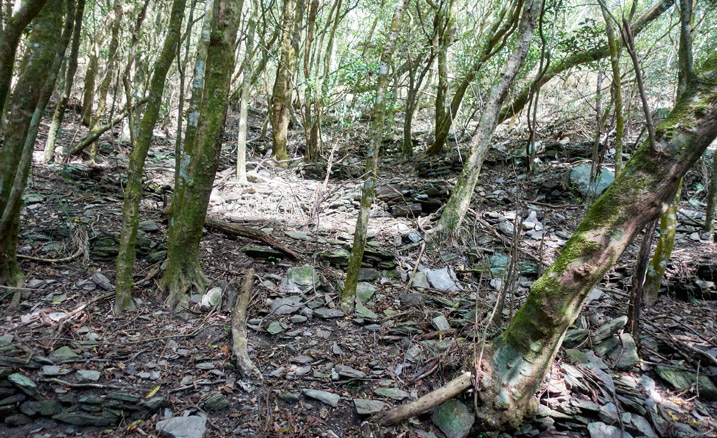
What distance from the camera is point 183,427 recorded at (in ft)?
10.5

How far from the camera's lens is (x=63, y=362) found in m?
3.64

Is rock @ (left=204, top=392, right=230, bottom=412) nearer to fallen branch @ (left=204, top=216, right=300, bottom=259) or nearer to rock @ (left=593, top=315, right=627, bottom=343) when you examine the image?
fallen branch @ (left=204, top=216, right=300, bottom=259)

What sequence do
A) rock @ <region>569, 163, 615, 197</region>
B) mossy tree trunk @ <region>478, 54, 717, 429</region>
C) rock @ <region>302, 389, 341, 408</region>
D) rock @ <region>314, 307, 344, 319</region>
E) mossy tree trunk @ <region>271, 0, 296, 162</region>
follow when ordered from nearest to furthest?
mossy tree trunk @ <region>478, 54, 717, 429</region>, rock @ <region>302, 389, 341, 408</region>, rock @ <region>314, 307, 344, 319</region>, rock @ <region>569, 163, 615, 197</region>, mossy tree trunk @ <region>271, 0, 296, 162</region>

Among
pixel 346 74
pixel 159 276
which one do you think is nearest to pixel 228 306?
pixel 159 276

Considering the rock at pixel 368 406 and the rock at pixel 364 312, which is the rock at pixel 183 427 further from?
the rock at pixel 364 312

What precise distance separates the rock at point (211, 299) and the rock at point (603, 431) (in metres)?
3.91

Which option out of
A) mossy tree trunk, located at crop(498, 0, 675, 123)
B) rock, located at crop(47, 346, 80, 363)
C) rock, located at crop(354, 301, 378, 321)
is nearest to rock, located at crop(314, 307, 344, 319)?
rock, located at crop(354, 301, 378, 321)

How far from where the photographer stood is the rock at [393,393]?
12.3ft

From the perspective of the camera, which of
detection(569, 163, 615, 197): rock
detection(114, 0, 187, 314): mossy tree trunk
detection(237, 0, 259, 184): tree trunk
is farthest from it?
detection(237, 0, 259, 184): tree trunk

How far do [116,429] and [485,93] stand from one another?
1086 centimetres

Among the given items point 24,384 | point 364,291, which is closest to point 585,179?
point 364,291

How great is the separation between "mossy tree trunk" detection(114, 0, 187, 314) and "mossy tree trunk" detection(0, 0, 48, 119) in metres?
1.09

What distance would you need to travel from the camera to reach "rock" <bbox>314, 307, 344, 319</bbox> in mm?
4926

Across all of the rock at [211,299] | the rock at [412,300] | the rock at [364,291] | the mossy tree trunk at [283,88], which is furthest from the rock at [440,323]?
the mossy tree trunk at [283,88]
